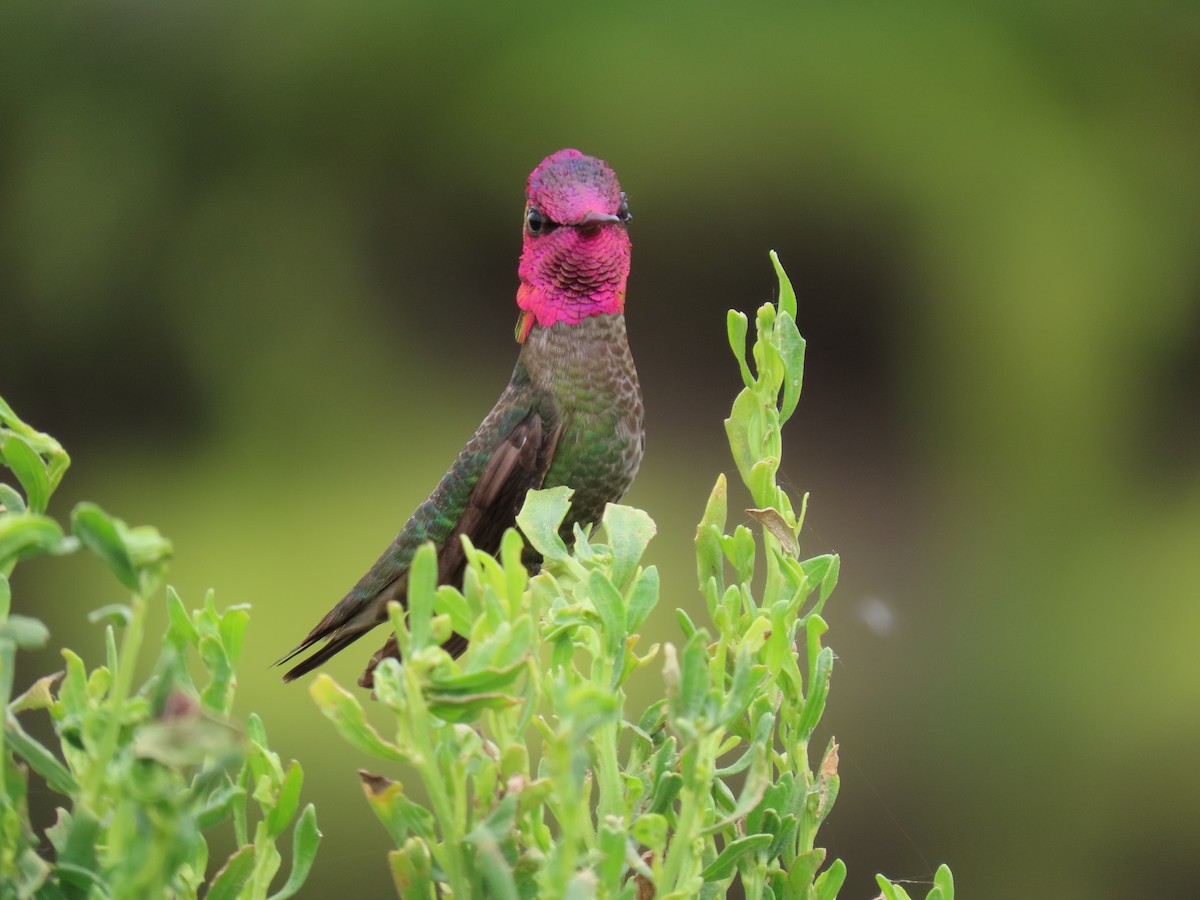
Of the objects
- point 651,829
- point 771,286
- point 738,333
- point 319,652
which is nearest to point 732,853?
point 651,829

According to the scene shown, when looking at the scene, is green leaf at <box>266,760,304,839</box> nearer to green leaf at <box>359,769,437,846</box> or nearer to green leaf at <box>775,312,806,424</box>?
green leaf at <box>359,769,437,846</box>

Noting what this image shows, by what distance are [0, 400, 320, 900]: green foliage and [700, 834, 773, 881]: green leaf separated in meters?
0.10

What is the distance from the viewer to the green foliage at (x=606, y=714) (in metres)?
0.27

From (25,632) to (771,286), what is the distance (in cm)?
119

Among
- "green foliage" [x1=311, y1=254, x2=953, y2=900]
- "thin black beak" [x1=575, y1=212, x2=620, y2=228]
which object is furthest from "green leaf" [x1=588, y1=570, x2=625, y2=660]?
"thin black beak" [x1=575, y1=212, x2=620, y2=228]

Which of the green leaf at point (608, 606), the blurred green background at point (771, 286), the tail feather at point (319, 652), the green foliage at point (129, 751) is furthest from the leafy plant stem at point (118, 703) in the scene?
the blurred green background at point (771, 286)

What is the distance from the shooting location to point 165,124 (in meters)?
1.43

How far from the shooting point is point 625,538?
0.36 m

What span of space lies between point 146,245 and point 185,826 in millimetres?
1261

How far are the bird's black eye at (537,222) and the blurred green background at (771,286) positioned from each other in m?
0.67

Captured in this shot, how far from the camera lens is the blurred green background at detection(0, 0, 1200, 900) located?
137 centimetres

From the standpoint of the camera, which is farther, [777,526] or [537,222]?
[537,222]

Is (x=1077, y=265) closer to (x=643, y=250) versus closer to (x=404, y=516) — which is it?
(x=643, y=250)

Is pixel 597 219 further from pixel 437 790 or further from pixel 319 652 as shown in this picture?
pixel 437 790
